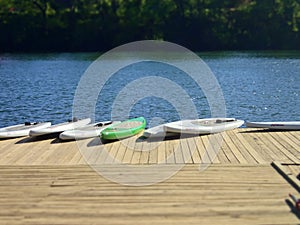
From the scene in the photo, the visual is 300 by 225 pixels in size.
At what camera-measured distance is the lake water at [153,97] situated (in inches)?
582

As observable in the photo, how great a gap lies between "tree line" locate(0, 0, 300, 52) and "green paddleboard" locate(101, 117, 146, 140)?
4120cm

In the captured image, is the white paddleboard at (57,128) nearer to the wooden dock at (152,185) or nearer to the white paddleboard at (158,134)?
the wooden dock at (152,185)

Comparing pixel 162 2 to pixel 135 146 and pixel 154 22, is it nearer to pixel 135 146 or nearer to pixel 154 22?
pixel 154 22

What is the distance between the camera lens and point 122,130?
319 inches

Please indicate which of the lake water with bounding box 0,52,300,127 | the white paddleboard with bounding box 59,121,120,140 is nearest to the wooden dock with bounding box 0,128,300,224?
the white paddleboard with bounding box 59,121,120,140

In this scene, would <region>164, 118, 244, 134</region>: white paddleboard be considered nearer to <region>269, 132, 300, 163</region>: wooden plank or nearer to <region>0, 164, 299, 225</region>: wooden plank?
<region>269, 132, 300, 163</region>: wooden plank

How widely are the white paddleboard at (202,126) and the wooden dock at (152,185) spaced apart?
33 cm

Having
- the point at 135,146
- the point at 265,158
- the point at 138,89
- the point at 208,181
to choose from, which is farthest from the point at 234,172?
the point at 138,89

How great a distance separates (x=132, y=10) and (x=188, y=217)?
4805 cm

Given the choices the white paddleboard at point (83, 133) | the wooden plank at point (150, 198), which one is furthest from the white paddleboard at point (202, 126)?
the wooden plank at point (150, 198)

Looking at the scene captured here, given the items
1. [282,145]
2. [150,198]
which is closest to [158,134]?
[282,145]

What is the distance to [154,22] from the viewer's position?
5025 cm

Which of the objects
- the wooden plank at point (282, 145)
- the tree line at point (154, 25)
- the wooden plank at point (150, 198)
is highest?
the tree line at point (154, 25)

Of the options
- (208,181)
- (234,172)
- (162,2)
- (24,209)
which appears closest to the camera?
(24,209)
